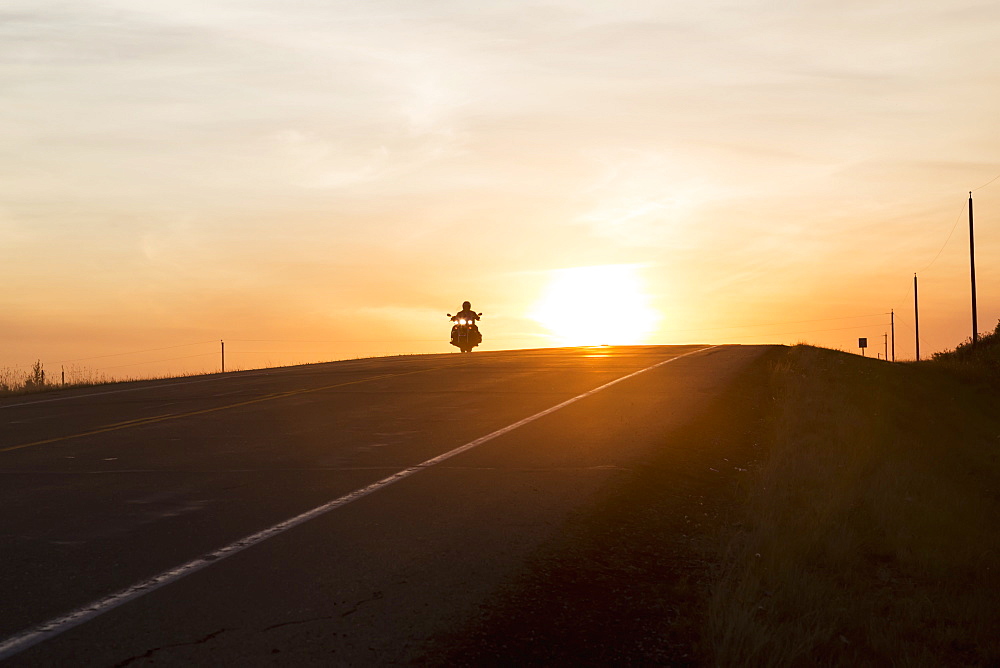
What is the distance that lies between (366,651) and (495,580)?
1367 millimetres

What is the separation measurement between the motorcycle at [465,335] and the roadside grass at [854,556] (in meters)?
22.6

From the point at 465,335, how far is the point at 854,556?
30.8m

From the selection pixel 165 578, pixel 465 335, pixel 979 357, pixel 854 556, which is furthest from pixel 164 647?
pixel 979 357

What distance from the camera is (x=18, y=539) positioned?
6.68 metres

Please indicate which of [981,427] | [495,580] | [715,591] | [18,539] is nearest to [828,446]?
[715,591]

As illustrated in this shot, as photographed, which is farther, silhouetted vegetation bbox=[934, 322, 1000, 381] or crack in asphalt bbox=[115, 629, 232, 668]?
silhouetted vegetation bbox=[934, 322, 1000, 381]

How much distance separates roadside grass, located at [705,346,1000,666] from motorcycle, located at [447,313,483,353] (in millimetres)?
22636

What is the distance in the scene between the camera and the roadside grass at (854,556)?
18.4 ft

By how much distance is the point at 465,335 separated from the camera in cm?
3800

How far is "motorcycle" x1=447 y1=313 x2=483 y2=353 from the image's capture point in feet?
125

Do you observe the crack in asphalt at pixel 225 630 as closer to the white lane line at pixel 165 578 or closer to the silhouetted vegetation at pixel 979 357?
the white lane line at pixel 165 578

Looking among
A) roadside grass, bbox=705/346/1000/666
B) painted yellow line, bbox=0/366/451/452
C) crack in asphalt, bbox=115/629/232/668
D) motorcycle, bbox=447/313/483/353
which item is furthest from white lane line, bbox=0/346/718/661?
motorcycle, bbox=447/313/483/353

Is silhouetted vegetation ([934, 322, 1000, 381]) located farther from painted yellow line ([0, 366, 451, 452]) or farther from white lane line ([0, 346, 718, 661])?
white lane line ([0, 346, 718, 661])

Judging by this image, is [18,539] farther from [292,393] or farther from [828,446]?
[292,393]
